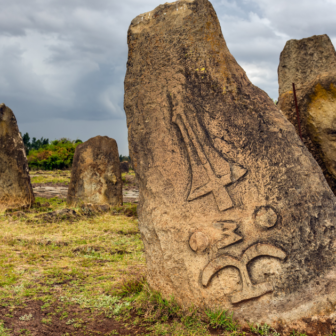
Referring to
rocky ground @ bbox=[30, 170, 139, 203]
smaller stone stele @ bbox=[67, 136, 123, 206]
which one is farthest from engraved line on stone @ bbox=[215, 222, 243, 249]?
rocky ground @ bbox=[30, 170, 139, 203]

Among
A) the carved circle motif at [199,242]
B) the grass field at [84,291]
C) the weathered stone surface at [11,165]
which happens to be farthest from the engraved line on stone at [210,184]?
the weathered stone surface at [11,165]

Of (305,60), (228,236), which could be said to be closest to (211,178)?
(228,236)

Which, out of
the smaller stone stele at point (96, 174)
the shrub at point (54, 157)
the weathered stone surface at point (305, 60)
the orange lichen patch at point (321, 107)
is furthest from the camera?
the shrub at point (54, 157)

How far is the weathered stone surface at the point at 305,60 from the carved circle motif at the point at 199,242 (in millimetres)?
3554

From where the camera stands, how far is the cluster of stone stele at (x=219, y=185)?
2602mm

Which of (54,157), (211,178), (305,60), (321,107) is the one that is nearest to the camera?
(211,178)

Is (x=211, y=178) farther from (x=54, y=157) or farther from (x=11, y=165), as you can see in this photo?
(x=54, y=157)

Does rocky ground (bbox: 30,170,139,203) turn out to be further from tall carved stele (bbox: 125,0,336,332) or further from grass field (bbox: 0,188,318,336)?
tall carved stele (bbox: 125,0,336,332)

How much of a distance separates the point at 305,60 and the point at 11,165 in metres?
6.29

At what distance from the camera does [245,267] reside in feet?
8.62

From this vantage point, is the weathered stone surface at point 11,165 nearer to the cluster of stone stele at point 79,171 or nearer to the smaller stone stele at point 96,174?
the cluster of stone stele at point 79,171

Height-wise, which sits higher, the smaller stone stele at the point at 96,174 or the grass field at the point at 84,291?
the smaller stone stele at the point at 96,174

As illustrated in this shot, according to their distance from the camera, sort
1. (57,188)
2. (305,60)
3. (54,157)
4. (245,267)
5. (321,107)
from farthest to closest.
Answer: (54,157)
(57,188)
(305,60)
(321,107)
(245,267)

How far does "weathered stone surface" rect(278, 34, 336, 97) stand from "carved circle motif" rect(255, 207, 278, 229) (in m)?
3.31
